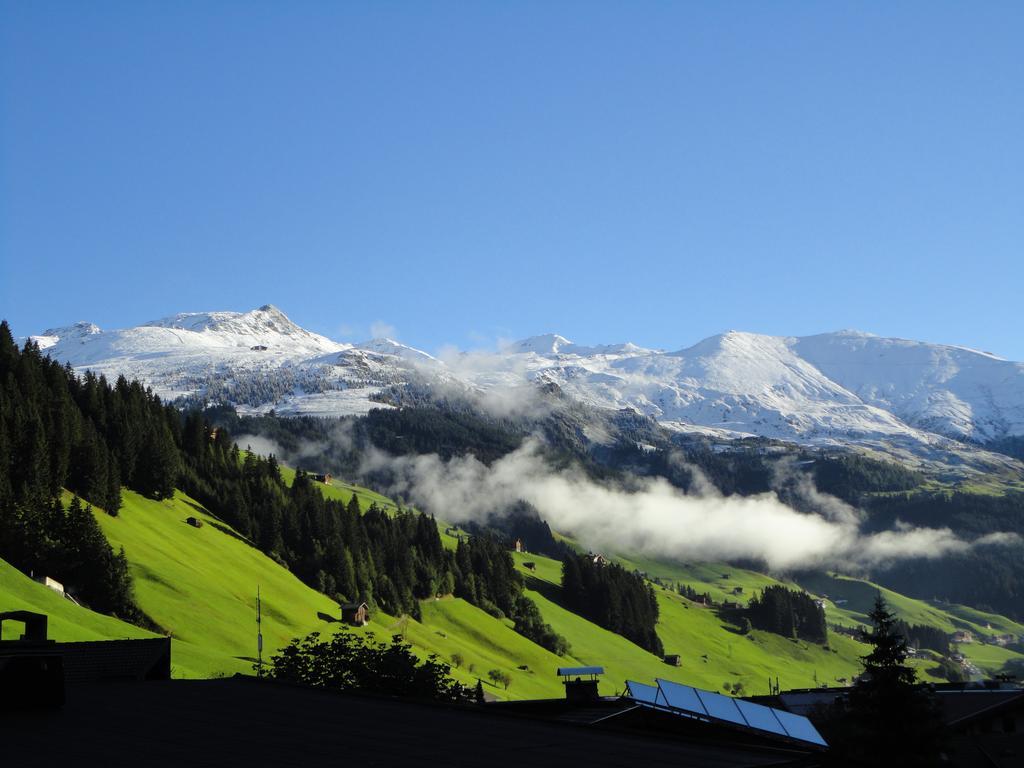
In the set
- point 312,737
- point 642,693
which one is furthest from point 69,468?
point 312,737

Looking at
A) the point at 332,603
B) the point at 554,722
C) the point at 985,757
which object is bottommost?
the point at 332,603

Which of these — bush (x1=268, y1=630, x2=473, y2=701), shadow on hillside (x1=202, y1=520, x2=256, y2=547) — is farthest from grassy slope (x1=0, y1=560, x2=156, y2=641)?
shadow on hillside (x1=202, y1=520, x2=256, y2=547)

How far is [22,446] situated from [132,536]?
1868cm

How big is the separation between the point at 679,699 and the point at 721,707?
1.66 metres

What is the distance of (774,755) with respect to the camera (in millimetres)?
23156

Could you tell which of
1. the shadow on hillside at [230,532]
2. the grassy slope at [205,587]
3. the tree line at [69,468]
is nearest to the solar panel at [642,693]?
the grassy slope at [205,587]

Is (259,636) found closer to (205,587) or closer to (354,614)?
(205,587)

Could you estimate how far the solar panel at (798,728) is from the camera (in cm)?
4000

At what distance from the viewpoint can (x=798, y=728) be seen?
41219 millimetres

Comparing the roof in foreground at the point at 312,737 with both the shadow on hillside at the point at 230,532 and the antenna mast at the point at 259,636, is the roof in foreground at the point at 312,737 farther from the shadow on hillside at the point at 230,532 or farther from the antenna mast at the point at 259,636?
the shadow on hillside at the point at 230,532

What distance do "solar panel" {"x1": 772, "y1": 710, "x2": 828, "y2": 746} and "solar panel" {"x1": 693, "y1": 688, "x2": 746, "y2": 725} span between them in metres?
1.99

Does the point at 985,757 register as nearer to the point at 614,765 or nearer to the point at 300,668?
the point at 614,765

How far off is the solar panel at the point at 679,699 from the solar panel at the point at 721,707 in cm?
28

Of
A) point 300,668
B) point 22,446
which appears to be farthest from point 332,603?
point 300,668
